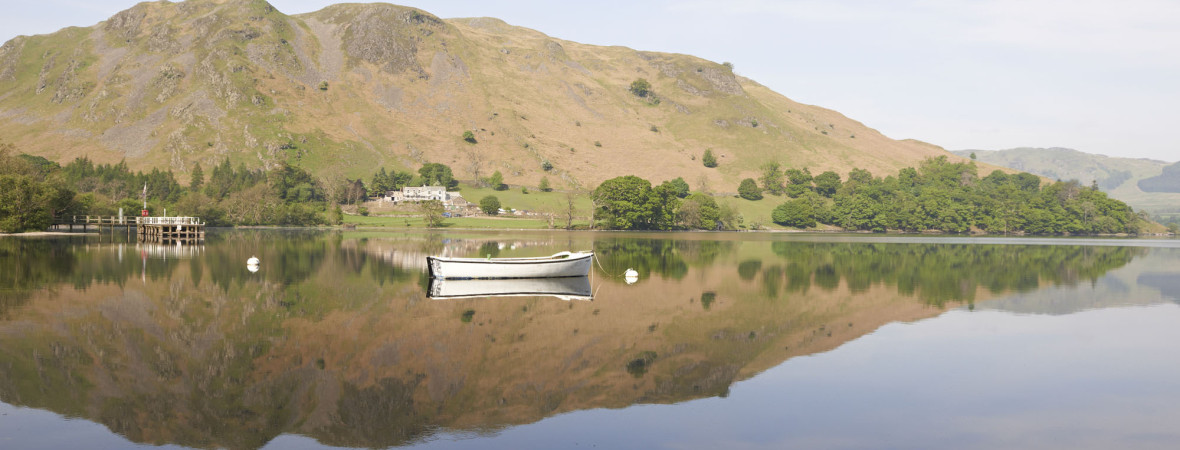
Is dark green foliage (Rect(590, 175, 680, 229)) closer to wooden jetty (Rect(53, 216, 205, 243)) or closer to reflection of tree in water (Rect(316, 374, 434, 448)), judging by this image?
wooden jetty (Rect(53, 216, 205, 243))

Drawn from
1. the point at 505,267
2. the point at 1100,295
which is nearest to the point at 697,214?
the point at 1100,295

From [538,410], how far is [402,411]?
10.1 feet

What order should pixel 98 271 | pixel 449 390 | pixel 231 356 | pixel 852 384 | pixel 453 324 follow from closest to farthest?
pixel 449 390, pixel 852 384, pixel 231 356, pixel 453 324, pixel 98 271

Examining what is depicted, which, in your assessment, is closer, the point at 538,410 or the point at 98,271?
the point at 538,410

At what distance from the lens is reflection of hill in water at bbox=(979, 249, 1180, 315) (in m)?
39.3

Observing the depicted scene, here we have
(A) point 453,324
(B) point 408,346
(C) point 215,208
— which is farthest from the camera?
(C) point 215,208

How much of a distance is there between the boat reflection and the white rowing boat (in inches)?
15.7

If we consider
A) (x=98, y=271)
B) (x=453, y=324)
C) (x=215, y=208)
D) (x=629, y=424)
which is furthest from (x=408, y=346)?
(x=215, y=208)

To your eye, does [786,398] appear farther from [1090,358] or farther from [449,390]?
[1090,358]

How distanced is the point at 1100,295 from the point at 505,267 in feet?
119

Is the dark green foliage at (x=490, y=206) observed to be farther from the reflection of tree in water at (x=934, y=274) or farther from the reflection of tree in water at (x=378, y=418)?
the reflection of tree in water at (x=378, y=418)

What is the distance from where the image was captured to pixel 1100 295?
1804 inches

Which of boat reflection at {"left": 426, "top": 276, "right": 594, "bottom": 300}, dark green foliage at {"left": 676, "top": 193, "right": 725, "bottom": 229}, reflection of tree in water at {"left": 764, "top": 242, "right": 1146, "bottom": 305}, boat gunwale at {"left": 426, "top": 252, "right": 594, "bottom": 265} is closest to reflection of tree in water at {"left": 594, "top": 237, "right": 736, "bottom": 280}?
boat gunwale at {"left": 426, "top": 252, "right": 594, "bottom": 265}

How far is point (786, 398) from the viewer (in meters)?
19.0
